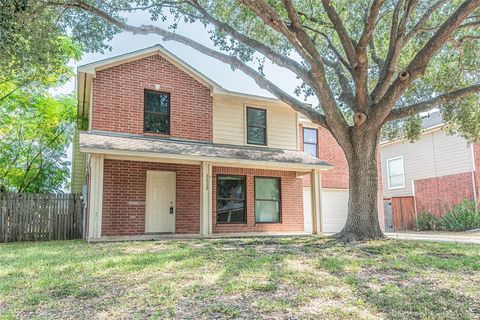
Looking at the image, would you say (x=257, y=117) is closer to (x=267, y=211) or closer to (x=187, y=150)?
(x=267, y=211)

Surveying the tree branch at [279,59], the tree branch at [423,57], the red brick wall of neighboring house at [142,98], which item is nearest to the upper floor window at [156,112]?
the red brick wall of neighboring house at [142,98]

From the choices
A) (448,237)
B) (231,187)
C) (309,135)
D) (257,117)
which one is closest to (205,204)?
(231,187)

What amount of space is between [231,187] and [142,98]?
4.45 metres

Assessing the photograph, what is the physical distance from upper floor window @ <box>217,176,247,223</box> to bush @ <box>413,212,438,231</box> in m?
11.2

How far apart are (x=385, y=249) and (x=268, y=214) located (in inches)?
272

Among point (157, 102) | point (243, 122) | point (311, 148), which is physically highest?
point (157, 102)

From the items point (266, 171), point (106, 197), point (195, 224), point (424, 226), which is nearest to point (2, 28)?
point (106, 197)

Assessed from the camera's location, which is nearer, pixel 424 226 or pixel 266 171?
pixel 266 171

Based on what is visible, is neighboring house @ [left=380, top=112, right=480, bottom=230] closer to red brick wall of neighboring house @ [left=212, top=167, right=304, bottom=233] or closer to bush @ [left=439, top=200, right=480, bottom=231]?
bush @ [left=439, top=200, right=480, bottom=231]

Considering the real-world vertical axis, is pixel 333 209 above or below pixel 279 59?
below

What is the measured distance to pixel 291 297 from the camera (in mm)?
4156

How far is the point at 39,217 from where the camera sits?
496 inches

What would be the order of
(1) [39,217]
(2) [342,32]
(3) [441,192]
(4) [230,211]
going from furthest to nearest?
1. (3) [441,192]
2. (4) [230,211]
3. (1) [39,217]
4. (2) [342,32]

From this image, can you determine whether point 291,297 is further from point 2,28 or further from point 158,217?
point 158,217
